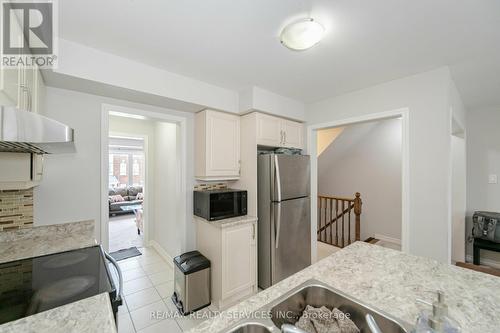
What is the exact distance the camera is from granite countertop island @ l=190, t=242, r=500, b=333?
31.7 inches

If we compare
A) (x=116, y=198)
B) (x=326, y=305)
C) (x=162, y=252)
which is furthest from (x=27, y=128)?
(x=116, y=198)

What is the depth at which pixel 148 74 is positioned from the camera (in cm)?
193

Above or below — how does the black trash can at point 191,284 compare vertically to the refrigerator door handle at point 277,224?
below

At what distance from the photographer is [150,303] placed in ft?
7.53

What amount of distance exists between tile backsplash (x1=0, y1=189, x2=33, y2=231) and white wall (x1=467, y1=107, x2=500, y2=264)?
543 centimetres

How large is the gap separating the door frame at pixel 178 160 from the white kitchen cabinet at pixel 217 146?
0.55 feet

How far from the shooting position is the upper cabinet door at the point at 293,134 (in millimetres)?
2852

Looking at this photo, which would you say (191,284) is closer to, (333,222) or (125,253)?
(125,253)

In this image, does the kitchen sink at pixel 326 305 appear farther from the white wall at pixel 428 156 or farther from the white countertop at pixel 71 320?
the white wall at pixel 428 156

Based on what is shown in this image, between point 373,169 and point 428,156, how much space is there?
2.65 metres

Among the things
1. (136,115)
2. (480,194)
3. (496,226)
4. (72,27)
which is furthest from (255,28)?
(480,194)

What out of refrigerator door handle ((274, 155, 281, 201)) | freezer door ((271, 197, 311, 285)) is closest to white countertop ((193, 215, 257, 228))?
freezer door ((271, 197, 311, 285))

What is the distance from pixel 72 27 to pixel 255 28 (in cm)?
124

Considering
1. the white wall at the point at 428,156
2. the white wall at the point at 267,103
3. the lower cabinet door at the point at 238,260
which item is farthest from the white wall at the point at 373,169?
the lower cabinet door at the point at 238,260
